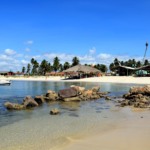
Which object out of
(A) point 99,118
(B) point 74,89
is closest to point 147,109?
(A) point 99,118

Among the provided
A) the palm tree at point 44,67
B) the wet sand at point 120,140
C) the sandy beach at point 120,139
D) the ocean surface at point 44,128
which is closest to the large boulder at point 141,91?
the ocean surface at point 44,128

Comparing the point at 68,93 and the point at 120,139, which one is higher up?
the point at 68,93

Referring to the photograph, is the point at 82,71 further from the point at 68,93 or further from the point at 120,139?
the point at 120,139

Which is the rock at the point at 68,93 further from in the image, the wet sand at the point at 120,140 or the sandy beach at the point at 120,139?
the wet sand at the point at 120,140

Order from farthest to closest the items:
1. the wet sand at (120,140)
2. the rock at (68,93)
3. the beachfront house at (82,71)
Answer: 1. the beachfront house at (82,71)
2. the rock at (68,93)
3. the wet sand at (120,140)

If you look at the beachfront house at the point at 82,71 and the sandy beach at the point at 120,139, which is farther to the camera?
the beachfront house at the point at 82,71

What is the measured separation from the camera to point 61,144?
12703 mm

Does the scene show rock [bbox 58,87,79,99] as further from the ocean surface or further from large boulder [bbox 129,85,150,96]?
the ocean surface

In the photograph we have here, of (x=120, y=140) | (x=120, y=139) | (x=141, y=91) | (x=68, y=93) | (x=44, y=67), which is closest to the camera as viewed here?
(x=120, y=140)

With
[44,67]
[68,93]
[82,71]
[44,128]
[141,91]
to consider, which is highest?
[44,67]

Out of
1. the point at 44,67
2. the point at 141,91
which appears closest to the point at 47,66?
the point at 44,67

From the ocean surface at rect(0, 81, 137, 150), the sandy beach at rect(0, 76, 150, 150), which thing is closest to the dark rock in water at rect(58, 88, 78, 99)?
the ocean surface at rect(0, 81, 137, 150)

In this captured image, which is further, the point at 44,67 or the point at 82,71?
the point at 44,67

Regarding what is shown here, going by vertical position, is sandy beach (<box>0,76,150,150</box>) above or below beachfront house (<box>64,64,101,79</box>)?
below
